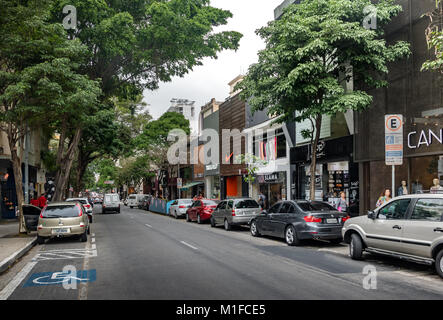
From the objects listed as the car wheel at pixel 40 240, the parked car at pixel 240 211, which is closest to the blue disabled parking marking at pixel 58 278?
the car wheel at pixel 40 240

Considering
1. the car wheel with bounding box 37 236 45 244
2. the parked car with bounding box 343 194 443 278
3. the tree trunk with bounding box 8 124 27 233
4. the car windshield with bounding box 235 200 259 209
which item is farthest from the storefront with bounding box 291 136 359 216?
the tree trunk with bounding box 8 124 27 233

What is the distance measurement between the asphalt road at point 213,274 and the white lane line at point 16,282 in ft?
0.06

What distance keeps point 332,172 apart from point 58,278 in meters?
15.5

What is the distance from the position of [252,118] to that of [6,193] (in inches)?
747

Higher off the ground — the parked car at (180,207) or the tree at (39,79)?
the tree at (39,79)

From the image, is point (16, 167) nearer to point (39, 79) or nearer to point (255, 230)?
point (39, 79)

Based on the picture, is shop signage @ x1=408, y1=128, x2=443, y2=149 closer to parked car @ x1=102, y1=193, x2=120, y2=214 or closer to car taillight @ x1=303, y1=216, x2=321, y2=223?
car taillight @ x1=303, y1=216, x2=321, y2=223

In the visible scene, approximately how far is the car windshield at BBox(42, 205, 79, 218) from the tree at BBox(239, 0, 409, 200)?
8238 mm

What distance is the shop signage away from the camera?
14172mm

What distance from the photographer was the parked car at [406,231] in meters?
8.12

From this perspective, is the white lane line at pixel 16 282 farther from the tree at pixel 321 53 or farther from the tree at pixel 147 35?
the tree at pixel 147 35

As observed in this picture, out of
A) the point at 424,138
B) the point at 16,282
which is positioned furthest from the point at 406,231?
the point at 16,282
